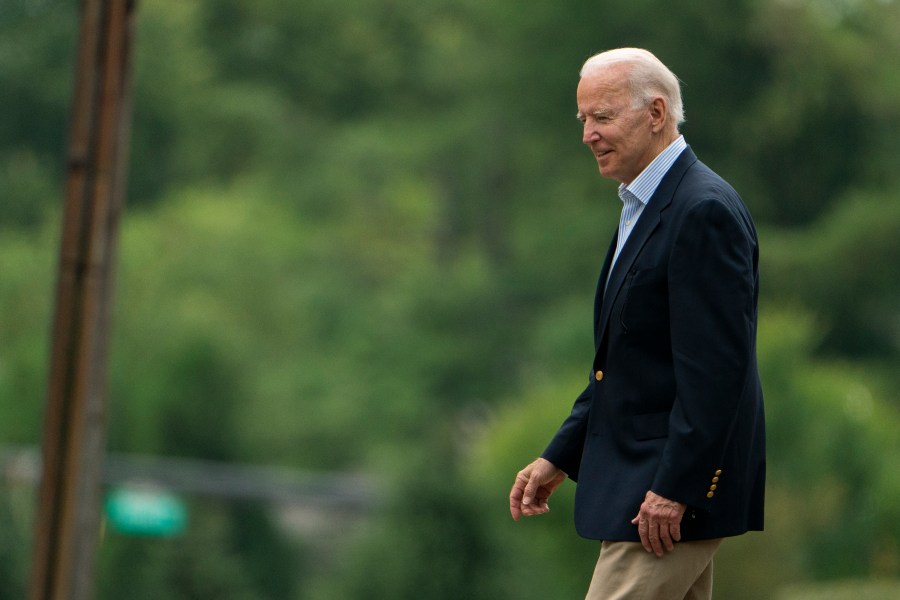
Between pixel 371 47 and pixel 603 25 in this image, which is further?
pixel 371 47

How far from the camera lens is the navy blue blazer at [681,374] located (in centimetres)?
296

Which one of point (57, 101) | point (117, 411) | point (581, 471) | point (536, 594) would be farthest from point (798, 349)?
point (57, 101)

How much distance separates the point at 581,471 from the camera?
10.7 feet

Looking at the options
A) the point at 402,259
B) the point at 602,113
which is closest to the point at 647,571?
the point at 602,113

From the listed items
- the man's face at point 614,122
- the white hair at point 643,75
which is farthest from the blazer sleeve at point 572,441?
the white hair at point 643,75

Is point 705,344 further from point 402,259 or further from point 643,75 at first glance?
point 402,259

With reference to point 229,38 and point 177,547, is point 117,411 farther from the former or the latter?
point 229,38

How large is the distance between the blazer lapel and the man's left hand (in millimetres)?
386

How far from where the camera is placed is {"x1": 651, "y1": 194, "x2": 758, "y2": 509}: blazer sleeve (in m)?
2.95

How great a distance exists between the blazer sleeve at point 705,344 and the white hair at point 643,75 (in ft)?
0.83

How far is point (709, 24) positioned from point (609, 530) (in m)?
25.4

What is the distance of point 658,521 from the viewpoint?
298cm

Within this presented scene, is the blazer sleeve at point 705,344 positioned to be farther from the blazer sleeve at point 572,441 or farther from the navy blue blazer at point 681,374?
the blazer sleeve at point 572,441

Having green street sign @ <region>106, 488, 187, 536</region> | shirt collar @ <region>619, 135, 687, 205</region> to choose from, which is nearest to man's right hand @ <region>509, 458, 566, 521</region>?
shirt collar @ <region>619, 135, 687, 205</region>
